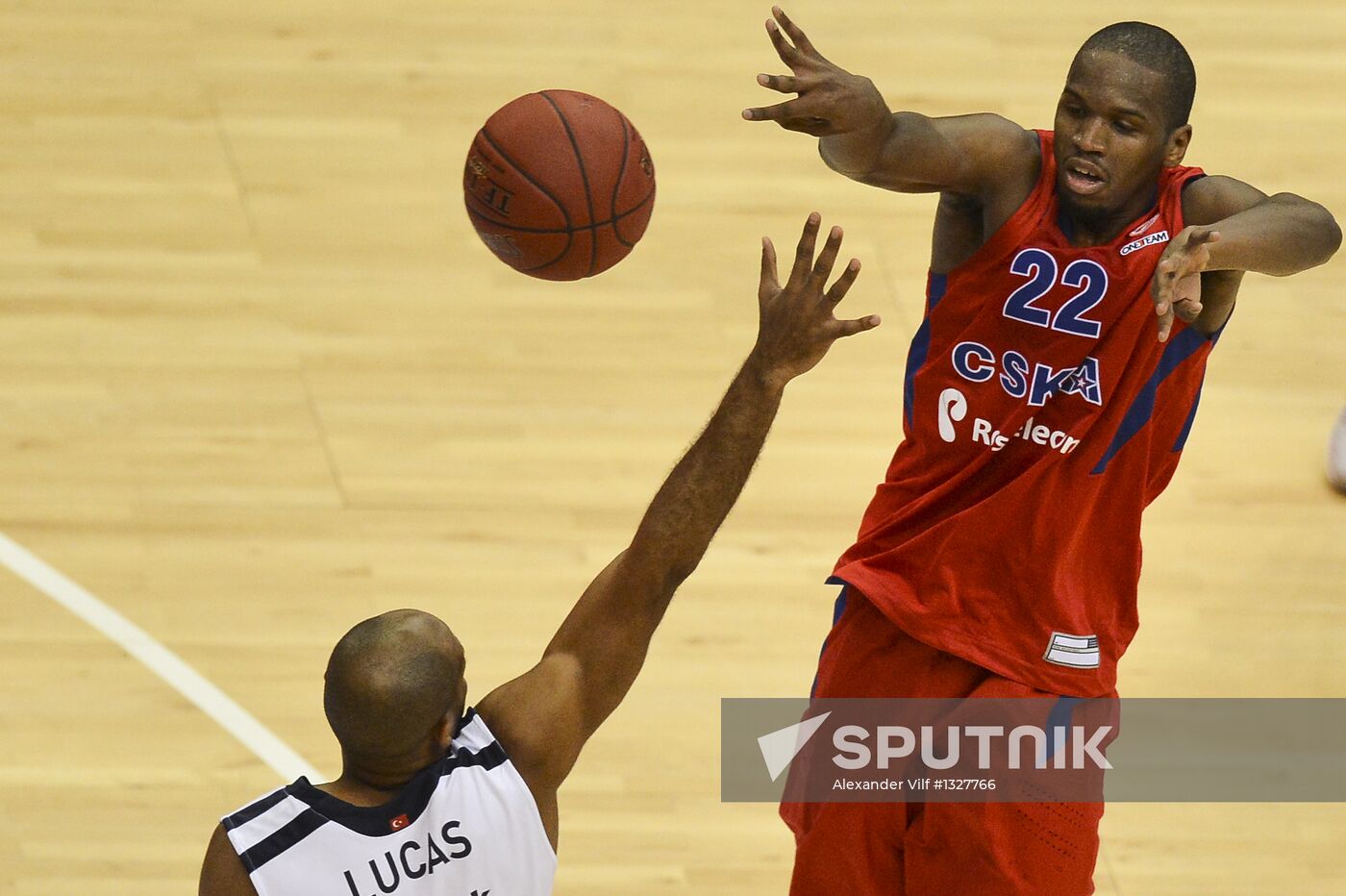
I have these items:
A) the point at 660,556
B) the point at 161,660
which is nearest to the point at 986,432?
the point at 660,556

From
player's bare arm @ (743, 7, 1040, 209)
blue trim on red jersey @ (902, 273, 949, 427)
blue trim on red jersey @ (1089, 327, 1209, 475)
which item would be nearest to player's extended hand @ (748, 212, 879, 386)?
player's bare arm @ (743, 7, 1040, 209)

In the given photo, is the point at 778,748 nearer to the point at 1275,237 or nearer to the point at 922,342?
the point at 922,342

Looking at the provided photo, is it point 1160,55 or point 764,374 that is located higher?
point 1160,55

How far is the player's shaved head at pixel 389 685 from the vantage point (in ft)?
10.3

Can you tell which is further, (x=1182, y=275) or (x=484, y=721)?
(x=1182, y=275)

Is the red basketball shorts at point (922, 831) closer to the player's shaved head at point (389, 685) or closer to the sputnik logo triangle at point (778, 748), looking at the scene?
the sputnik logo triangle at point (778, 748)

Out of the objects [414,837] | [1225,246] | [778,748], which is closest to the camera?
[414,837]

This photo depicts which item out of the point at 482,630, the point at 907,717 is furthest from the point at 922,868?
the point at 482,630

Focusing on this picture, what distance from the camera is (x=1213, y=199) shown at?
4.06 metres

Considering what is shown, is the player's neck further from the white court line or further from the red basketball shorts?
the white court line

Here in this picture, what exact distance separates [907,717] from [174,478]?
3332 mm

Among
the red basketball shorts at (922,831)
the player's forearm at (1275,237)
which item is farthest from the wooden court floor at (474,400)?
the player's forearm at (1275,237)

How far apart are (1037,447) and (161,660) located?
3040 millimetres

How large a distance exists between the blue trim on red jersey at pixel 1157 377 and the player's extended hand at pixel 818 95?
785 mm
